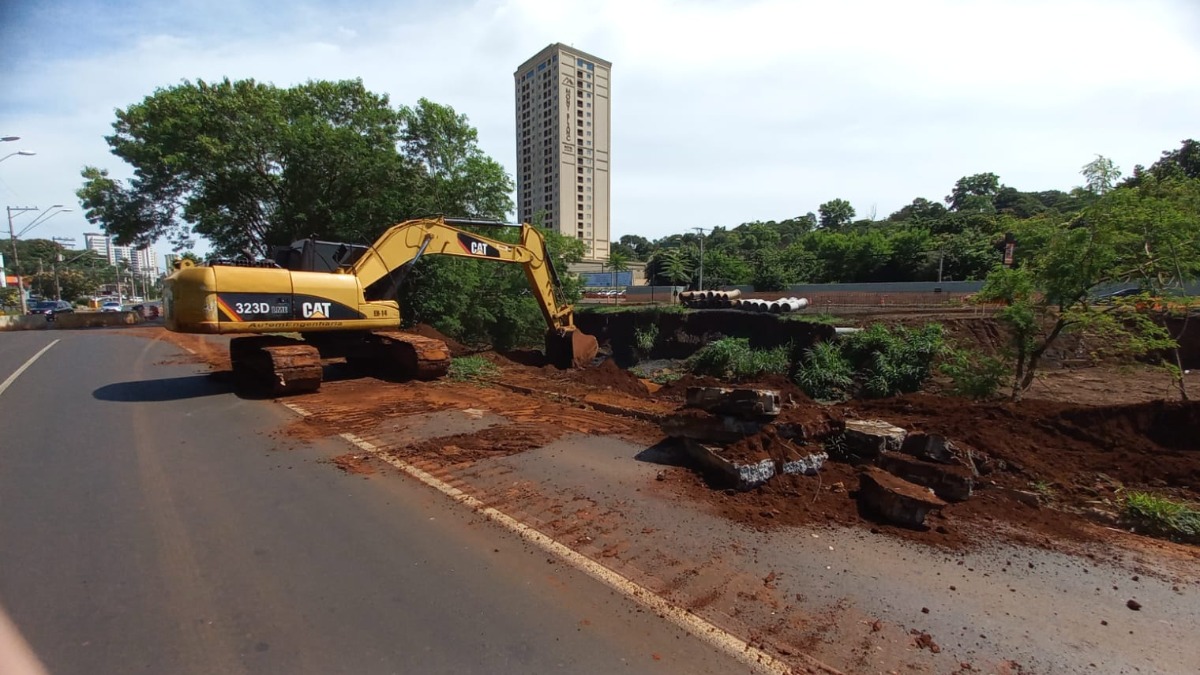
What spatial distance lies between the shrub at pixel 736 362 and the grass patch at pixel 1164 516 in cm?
1175

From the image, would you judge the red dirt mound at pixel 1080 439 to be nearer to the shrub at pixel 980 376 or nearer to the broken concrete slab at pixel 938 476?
the broken concrete slab at pixel 938 476

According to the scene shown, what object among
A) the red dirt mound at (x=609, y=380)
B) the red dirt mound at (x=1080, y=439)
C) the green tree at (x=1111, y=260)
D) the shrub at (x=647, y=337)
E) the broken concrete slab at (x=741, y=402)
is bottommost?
the shrub at (x=647, y=337)

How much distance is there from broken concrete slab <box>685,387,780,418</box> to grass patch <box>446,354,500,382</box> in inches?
261

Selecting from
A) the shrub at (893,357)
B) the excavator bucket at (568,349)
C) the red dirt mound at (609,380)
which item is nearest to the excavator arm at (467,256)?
the excavator bucket at (568,349)

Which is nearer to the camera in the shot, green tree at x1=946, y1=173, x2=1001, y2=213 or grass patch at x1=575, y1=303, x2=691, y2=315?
grass patch at x1=575, y1=303, x2=691, y2=315

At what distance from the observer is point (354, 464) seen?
5.84 meters

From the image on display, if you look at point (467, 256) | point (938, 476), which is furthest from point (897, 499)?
point (467, 256)

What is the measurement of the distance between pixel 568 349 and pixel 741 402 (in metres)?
9.98

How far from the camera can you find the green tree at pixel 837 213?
112 metres

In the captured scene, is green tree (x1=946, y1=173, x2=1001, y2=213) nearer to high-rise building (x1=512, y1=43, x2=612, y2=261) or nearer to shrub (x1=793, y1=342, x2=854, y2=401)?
high-rise building (x1=512, y1=43, x2=612, y2=261)

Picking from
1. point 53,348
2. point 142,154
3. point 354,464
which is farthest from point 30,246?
point 354,464

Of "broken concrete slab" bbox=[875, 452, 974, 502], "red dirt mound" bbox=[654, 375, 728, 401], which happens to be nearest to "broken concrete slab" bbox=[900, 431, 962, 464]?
"broken concrete slab" bbox=[875, 452, 974, 502]

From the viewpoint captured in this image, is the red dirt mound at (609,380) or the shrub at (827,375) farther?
the shrub at (827,375)

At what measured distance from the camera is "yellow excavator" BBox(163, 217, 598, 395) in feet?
28.1
